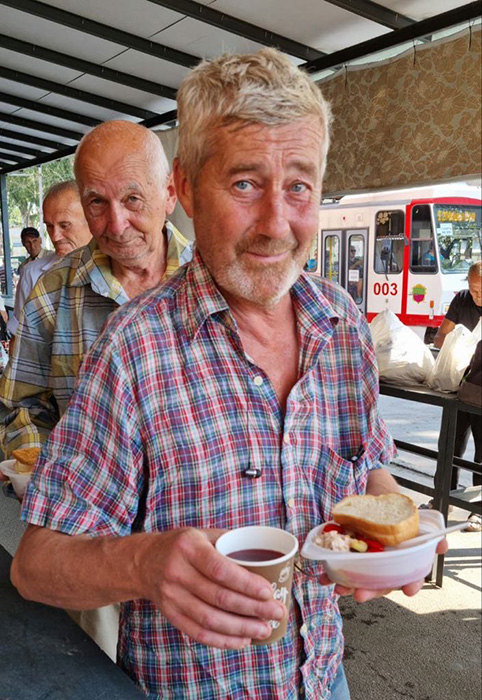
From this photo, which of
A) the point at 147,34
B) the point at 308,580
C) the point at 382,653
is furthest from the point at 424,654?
the point at 147,34

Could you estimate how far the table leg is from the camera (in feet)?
12.9

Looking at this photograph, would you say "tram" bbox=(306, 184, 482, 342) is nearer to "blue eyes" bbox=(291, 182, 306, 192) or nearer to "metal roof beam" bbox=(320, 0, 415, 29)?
"metal roof beam" bbox=(320, 0, 415, 29)

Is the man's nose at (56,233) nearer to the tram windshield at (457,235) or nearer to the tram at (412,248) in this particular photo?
the tram at (412,248)

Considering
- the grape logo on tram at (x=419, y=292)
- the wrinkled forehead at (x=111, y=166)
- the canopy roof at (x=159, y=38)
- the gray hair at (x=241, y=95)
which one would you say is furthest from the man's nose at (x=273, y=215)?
the grape logo on tram at (x=419, y=292)

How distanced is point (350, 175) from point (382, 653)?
12.1ft

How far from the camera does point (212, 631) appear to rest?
30.5 inches

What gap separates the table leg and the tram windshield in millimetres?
8281

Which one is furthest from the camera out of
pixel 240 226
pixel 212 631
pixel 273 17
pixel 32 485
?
pixel 273 17

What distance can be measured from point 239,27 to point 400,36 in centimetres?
109

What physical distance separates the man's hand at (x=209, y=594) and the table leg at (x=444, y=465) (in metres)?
3.40

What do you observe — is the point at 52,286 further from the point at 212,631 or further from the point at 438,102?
the point at 438,102

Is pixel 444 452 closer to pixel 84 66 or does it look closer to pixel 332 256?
pixel 84 66

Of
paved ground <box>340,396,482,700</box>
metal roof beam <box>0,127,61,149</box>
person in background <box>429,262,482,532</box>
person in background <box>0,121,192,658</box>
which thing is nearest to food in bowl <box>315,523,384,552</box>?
person in background <box>0,121,192,658</box>

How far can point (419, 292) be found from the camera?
39.2 ft
